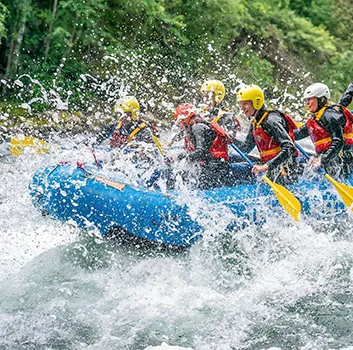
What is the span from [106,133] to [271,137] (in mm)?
2512

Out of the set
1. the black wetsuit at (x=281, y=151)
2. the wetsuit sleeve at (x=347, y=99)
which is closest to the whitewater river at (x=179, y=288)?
the black wetsuit at (x=281, y=151)

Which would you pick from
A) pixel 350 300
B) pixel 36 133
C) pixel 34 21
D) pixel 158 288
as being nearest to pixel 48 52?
pixel 34 21

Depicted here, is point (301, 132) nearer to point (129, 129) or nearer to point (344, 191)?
point (344, 191)

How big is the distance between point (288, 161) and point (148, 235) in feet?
5.61

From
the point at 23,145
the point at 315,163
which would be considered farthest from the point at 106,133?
the point at 315,163

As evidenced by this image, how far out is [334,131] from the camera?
22.7 ft

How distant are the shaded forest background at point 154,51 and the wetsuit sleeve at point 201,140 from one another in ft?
10.1

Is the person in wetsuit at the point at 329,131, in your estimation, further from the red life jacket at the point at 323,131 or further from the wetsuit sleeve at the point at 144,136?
the wetsuit sleeve at the point at 144,136

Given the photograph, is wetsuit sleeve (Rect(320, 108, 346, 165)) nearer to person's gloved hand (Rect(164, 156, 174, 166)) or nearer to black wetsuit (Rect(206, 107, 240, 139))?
black wetsuit (Rect(206, 107, 240, 139))

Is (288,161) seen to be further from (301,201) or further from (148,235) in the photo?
(148,235)

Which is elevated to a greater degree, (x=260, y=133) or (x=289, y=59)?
(x=260, y=133)

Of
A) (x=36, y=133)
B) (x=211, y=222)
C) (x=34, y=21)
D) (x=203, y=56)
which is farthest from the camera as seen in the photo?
(x=203, y=56)

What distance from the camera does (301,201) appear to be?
6715mm

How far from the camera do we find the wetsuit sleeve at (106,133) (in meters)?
8.24
